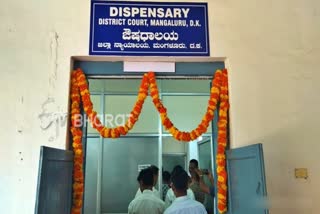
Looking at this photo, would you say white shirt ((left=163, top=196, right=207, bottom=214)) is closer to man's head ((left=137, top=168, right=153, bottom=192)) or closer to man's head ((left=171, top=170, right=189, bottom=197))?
man's head ((left=171, top=170, right=189, bottom=197))

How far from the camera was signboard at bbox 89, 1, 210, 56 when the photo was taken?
2572mm

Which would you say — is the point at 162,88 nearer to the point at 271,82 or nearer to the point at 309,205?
the point at 271,82

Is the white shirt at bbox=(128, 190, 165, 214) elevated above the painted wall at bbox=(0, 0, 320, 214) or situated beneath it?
situated beneath

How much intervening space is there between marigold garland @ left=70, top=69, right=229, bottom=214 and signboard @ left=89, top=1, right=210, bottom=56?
9.7 inches

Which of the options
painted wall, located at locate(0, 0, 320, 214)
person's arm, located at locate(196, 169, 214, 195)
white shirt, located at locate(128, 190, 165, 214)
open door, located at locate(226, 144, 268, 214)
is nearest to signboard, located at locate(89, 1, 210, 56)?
painted wall, located at locate(0, 0, 320, 214)

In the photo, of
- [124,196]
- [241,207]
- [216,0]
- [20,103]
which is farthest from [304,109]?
[124,196]

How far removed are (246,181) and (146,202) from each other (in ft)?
4.12

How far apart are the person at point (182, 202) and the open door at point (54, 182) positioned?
0.80 metres

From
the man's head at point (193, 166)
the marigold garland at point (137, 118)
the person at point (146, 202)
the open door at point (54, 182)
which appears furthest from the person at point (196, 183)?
the open door at point (54, 182)

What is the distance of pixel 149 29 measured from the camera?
2623 millimetres

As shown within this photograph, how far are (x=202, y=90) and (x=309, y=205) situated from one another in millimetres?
2606

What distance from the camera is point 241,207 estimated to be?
2211 mm

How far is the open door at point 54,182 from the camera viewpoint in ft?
5.81

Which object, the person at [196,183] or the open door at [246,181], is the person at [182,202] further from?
the person at [196,183]
